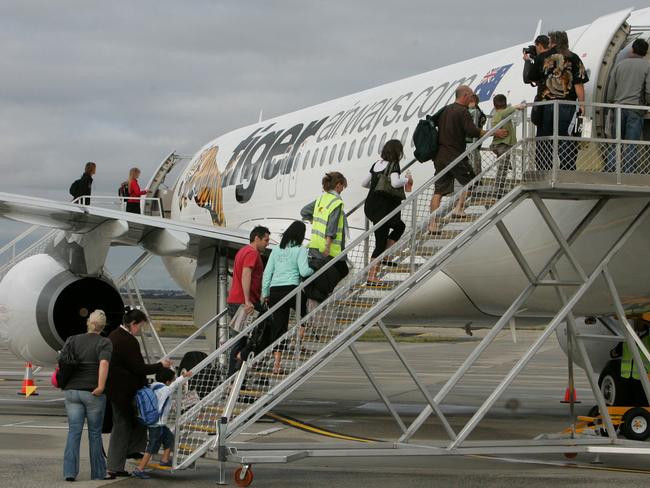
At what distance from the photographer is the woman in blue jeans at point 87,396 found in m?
9.62

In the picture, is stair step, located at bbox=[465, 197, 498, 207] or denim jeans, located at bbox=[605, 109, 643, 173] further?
stair step, located at bbox=[465, 197, 498, 207]

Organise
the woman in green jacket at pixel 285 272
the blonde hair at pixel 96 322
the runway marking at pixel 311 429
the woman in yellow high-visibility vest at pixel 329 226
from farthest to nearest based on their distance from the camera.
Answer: the runway marking at pixel 311 429 < the woman in green jacket at pixel 285 272 < the woman in yellow high-visibility vest at pixel 329 226 < the blonde hair at pixel 96 322

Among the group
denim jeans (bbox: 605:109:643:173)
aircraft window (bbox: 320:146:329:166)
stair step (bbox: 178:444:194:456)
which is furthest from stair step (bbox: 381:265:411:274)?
aircraft window (bbox: 320:146:329:166)

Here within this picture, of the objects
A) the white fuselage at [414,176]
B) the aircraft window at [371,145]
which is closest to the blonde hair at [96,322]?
the white fuselage at [414,176]

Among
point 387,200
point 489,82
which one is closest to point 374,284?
point 387,200

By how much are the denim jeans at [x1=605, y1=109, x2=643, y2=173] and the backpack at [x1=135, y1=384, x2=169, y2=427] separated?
189 inches

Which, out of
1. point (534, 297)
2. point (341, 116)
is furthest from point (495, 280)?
point (341, 116)

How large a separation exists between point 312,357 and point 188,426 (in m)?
1.41

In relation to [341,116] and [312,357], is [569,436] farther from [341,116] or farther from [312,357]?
[341,116]

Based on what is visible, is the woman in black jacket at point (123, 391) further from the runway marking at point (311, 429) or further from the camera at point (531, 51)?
the camera at point (531, 51)

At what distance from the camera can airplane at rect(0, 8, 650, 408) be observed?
11.4m

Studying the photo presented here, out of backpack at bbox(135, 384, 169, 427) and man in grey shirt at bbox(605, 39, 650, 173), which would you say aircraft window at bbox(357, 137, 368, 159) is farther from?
backpack at bbox(135, 384, 169, 427)

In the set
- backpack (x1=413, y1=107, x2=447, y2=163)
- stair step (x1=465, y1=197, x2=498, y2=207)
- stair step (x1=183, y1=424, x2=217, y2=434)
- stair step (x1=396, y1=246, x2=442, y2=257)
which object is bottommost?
stair step (x1=183, y1=424, x2=217, y2=434)

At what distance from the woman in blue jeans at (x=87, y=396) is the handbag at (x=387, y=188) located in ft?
11.8
